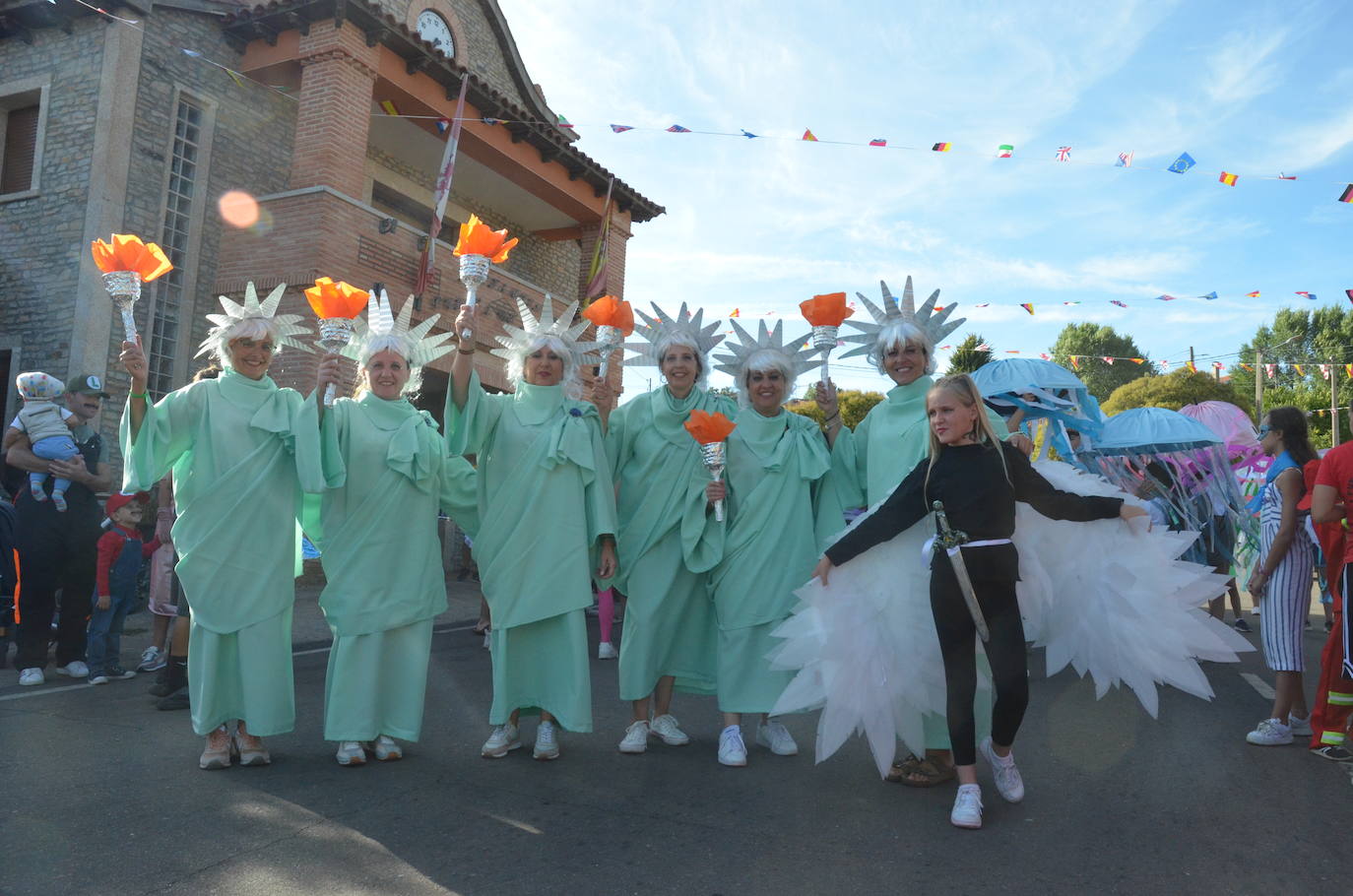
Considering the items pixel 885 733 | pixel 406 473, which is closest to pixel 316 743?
pixel 406 473

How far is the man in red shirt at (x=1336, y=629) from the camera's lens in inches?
169

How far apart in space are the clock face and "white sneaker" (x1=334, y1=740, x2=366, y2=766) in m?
12.5

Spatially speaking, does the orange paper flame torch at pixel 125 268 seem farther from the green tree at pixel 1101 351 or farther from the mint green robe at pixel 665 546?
the green tree at pixel 1101 351

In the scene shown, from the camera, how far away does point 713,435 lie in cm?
452

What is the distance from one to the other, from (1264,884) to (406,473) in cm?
359

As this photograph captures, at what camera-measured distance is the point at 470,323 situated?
167 inches

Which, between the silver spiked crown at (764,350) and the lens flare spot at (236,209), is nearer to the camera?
→ the silver spiked crown at (764,350)

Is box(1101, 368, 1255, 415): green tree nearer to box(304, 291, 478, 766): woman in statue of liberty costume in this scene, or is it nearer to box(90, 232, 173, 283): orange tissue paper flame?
box(304, 291, 478, 766): woman in statue of liberty costume

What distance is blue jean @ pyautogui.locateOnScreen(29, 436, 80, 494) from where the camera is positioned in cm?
619

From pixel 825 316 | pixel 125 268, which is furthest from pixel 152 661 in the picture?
pixel 825 316

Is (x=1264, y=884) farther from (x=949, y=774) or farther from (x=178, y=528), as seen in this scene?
(x=178, y=528)

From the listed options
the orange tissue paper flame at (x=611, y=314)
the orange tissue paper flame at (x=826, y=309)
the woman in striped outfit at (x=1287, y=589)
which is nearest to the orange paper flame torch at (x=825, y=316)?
the orange tissue paper flame at (x=826, y=309)

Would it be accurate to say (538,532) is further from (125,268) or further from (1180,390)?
(1180,390)

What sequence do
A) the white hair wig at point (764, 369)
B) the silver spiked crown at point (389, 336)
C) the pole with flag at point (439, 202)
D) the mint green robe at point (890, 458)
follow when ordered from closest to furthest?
the mint green robe at point (890, 458)
the silver spiked crown at point (389, 336)
the white hair wig at point (764, 369)
the pole with flag at point (439, 202)
